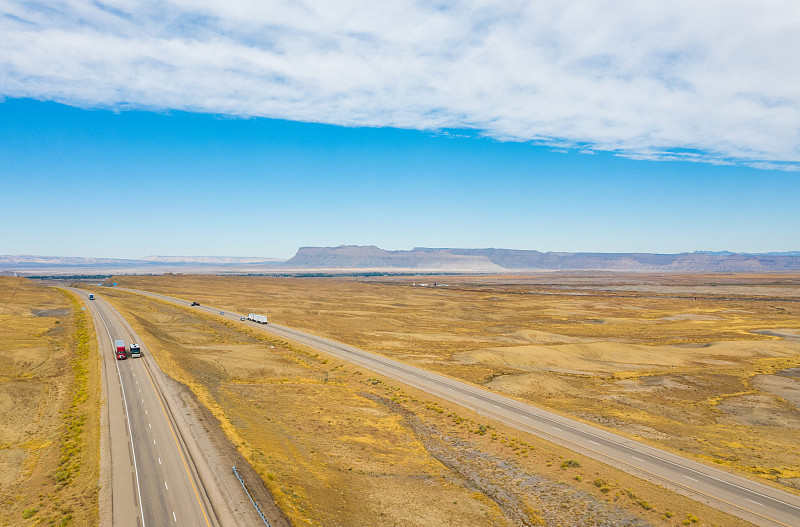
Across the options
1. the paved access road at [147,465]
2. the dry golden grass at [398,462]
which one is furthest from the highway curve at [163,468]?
the dry golden grass at [398,462]

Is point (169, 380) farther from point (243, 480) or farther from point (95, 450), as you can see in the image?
point (243, 480)

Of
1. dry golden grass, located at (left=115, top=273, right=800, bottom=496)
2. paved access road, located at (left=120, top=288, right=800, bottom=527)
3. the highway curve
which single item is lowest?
dry golden grass, located at (left=115, top=273, right=800, bottom=496)

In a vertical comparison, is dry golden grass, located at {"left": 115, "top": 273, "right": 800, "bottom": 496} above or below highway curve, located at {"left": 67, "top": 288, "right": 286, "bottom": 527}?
below

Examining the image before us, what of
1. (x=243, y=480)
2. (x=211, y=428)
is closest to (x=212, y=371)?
(x=211, y=428)

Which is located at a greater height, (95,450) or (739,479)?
(95,450)

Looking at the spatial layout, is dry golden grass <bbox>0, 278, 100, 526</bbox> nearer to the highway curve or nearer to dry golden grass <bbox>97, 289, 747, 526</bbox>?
the highway curve

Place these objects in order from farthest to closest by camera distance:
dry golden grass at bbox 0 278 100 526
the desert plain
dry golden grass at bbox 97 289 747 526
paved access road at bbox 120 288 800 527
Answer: the desert plain, paved access road at bbox 120 288 800 527, dry golden grass at bbox 97 289 747 526, dry golden grass at bbox 0 278 100 526

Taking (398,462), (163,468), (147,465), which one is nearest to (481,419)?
(398,462)

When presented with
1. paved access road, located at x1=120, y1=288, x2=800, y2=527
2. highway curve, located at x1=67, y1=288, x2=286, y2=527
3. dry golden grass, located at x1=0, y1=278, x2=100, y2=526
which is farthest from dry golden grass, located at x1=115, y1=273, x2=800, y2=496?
dry golden grass, located at x1=0, y1=278, x2=100, y2=526
